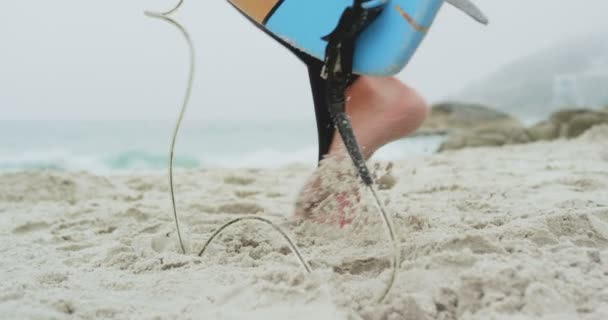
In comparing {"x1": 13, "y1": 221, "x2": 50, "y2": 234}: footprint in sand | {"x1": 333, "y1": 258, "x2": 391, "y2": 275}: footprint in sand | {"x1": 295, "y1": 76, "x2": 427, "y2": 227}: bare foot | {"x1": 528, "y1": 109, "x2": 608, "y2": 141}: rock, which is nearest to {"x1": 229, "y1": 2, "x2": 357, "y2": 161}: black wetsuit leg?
{"x1": 295, "y1": 76, "x2": 427, "y2": 227}: bare foot

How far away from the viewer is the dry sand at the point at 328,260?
722 mm

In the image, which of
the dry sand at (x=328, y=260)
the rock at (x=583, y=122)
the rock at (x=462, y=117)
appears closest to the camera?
the dry sand at (x=328, y=260)

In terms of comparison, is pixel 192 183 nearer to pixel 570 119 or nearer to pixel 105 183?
pixel 105 183

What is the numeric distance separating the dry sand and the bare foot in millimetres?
74

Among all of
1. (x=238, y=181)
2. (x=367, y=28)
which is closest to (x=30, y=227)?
(x=238, y=181)

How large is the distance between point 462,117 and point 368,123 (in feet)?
16.8

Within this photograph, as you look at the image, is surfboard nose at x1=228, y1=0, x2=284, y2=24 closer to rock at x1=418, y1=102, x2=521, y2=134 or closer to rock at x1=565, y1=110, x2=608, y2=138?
rock at x1=565, y1=110, x2=608, y2=138

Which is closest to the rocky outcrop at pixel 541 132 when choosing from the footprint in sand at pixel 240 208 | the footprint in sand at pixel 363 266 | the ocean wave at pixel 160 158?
the ocean wave at pixel 160 158

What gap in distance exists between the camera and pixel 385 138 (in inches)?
48.7

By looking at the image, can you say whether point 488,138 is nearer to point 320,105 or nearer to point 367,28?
point 320,105

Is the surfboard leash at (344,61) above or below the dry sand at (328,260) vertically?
above

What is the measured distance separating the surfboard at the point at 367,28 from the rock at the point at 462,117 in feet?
15.5

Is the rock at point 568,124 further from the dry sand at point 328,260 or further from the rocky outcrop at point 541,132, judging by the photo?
the dry sand at point 328,260

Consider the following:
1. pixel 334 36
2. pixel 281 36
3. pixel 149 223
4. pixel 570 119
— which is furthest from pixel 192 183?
pixel 570 119
